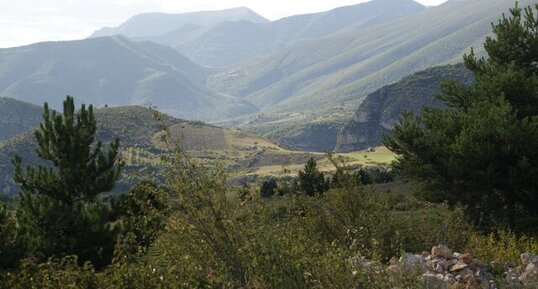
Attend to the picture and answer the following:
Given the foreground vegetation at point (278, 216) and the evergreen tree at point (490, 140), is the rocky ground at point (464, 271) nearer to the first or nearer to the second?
the foreground vegetation at point (278, 216)

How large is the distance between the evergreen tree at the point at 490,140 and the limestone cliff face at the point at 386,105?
15829cm

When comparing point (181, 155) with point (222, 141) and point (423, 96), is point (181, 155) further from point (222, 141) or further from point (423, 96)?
point (423, 96)

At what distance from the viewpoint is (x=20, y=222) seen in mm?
12398

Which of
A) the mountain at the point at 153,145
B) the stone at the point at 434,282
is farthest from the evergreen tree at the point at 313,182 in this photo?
the mountain at the point at 153,145

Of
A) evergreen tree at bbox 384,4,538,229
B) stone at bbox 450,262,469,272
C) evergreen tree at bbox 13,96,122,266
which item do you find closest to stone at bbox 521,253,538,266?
stone at bbox 450,262,469,272

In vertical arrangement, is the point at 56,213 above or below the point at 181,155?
below

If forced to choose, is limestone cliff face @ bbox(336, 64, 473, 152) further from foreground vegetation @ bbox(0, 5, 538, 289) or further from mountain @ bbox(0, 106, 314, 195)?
foreground vegetation @ bbox(0, 5, 538, 289)

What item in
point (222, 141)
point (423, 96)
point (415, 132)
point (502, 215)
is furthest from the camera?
point (423, 96)

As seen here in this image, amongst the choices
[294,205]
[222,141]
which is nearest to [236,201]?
[294,205]

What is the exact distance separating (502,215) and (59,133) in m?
12.7

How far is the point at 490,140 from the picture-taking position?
14508mm

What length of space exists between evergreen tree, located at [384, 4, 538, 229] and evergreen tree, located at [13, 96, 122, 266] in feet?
30.4

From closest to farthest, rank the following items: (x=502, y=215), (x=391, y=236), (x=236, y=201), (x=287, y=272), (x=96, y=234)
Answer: (x=287, y=272) < (x=236, y=201) < (x=391, y=236) < (x=96, y=234) < (x=502, y=215)

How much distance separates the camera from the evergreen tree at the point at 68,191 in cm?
1277
